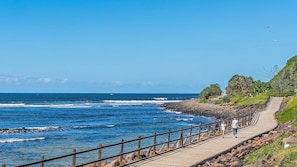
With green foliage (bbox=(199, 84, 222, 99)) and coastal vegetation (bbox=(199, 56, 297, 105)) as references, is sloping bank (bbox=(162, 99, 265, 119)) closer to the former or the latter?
coastal vegetation (bbox=(199, 56, 297, 105))

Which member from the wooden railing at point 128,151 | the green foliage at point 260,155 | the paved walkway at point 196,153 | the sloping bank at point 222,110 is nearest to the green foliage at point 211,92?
the sloping bank at point 222,110

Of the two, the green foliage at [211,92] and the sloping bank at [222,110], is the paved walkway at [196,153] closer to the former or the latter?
the sloping bank at [222,110]

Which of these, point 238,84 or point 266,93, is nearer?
point 266,93

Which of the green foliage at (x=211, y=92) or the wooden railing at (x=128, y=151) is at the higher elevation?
the green foliage at (x=211, y=92)

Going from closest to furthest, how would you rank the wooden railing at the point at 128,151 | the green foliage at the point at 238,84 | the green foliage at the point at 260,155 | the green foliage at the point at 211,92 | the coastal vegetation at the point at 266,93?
1. the wooden railing at the point at 128,151
2. the green foliage at the point at 260,155
3. the coastal vegetation at the point at 266,93
4. the green foliage at the point at 238,84
5. the green foliage at the point at 211,92

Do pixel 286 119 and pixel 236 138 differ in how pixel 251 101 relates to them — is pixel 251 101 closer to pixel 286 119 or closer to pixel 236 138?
pixel 286 119

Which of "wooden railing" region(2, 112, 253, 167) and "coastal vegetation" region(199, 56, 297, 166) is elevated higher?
"coastal vegetation" region(199, 56, 297, 166)

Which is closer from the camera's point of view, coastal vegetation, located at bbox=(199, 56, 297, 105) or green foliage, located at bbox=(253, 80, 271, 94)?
coastal vegetation, located at bbox=(199, 56, 297, 105)

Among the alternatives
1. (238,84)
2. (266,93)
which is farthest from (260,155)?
(238,84)

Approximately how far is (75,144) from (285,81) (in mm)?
75152

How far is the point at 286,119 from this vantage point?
147 feet

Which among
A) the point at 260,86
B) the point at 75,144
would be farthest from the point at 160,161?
the point at 260,86

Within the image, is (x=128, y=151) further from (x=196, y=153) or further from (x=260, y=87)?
(x=260, y=87)

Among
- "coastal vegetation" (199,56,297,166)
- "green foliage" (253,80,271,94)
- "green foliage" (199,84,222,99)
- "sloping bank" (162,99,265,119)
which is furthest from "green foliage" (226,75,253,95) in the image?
"sloping bank" (162,99,265,119)
